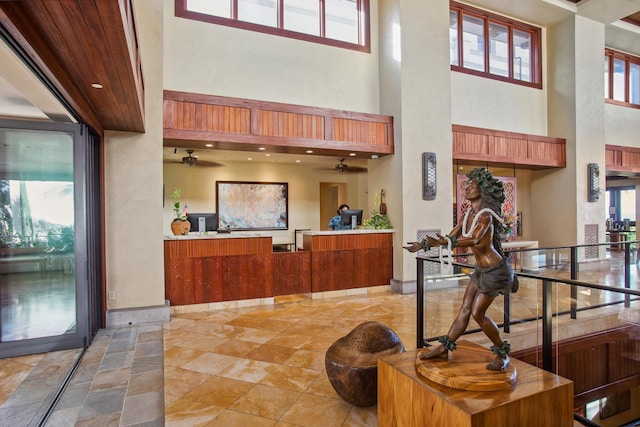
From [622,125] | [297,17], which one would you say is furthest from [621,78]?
[297,17]

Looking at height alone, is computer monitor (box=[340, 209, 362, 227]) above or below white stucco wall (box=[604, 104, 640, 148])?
below

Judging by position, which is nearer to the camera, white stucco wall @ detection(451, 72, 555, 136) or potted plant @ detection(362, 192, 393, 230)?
potted plant @ detection(362, 192, 393, 230)

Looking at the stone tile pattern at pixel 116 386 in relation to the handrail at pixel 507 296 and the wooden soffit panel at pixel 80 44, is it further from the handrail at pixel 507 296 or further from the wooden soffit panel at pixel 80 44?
the wooden soffit panel at pixel 80 44

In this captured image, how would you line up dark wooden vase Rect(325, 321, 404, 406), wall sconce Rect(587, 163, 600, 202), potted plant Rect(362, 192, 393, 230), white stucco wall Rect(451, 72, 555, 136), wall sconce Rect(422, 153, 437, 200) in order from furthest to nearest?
wall sconce Rect(587, 163, 600, 202) → white stucco wall Rect(451, 72, 555, 136) → potted plant Rect(362, 192, 393, 230) → wall sconce Rect(422, 153, 437, 200) → dark wooden vase Rect(325, 321, 404, 406)

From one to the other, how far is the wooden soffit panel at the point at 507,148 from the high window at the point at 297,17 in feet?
8.45

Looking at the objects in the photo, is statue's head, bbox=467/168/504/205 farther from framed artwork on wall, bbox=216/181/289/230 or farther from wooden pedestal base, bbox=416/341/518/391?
framed artwork on wall, bbox=216/181/289/230

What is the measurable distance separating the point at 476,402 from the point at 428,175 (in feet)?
16.2

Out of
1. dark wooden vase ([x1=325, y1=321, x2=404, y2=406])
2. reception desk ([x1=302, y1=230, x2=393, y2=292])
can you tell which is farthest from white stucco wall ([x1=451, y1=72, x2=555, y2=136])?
dark wooden vase ([x1=325, y1=321, x2=404, y2=406])

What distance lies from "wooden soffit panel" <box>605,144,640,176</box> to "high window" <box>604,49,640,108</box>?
1285 mm

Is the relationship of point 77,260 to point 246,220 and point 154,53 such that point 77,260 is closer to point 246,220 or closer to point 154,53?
point 154,53

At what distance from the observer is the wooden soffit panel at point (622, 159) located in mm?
8609

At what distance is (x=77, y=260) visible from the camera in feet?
11.8

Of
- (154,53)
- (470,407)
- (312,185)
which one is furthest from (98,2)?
(312,185)

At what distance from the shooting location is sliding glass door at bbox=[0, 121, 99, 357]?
3469 mm
